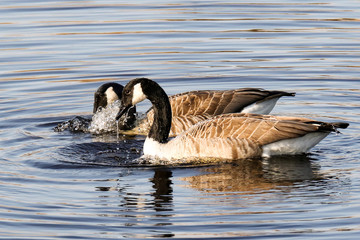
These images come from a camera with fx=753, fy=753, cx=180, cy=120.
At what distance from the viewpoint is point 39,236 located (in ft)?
30.6

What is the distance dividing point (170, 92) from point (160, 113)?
3812 mm

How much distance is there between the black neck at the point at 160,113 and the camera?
13602 millimetres

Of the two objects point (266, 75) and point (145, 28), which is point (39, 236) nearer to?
point (266, 75)

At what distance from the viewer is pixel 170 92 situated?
690 inches

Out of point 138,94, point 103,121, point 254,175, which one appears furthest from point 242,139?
point 103,121

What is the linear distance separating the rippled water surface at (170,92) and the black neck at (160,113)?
2.04ft

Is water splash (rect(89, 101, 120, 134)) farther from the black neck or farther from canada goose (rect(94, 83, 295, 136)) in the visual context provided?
the black neck

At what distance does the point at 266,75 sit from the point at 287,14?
22.4ft

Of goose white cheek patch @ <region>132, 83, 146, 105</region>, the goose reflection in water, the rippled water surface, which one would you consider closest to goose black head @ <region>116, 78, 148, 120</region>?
goose white cheek patch @ <region>132, 83, 146, 105</region>

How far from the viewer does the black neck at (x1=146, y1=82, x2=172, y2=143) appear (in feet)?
44.6

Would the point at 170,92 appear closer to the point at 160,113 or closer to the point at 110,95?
the point at 110,95

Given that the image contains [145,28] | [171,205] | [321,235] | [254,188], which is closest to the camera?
[321,235]

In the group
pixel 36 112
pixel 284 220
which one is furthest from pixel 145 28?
pixel 284 220

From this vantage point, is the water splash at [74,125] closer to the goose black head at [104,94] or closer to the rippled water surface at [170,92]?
the rippled water surface at [170,92]
